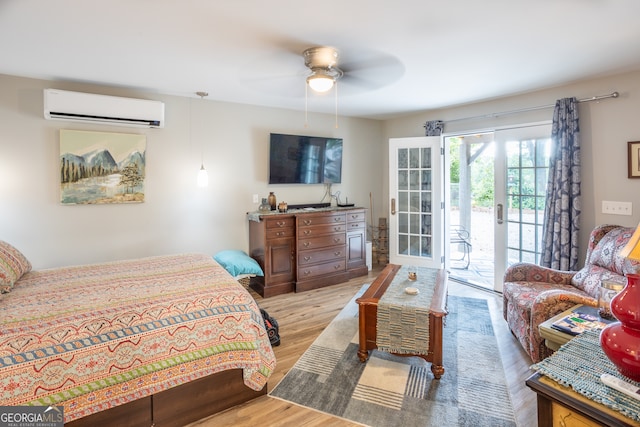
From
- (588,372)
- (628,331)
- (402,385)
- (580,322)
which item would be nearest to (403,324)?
(402,385)

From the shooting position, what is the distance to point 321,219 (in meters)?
4.43

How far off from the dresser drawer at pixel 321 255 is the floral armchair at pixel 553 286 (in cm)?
216

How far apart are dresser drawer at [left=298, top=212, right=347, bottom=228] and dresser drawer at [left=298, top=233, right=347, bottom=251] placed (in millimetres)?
195

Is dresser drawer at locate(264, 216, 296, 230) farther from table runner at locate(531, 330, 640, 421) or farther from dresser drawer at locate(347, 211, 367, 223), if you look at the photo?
table runner at locate(531, 330, 640, 421)

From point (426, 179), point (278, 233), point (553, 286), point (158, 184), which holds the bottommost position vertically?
point (553, 286)

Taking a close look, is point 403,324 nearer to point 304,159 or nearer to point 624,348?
point 624,348

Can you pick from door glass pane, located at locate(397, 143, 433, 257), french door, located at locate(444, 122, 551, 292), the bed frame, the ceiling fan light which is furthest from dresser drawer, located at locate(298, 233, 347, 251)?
the bed frame

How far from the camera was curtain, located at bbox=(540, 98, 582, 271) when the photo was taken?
3.28 m

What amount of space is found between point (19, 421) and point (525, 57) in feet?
13.2

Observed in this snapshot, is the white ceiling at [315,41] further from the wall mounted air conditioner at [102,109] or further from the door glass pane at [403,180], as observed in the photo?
the door glass pane at [403,180]

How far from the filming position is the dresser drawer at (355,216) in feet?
15.5

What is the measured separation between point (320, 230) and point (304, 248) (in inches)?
13.6

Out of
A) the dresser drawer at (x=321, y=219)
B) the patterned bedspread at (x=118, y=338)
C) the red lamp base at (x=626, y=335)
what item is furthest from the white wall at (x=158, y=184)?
the red lamp base at (x=626, y=335)

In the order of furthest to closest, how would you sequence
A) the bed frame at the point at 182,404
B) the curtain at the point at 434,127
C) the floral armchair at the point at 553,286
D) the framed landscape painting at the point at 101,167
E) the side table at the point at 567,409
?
the curtain at the point at 434,127, the framed landscape painting at the point at 101,167, the floral armchair at the point at 553,286, the bed frame at the point at 182,404, the side table at the point at 567,409
